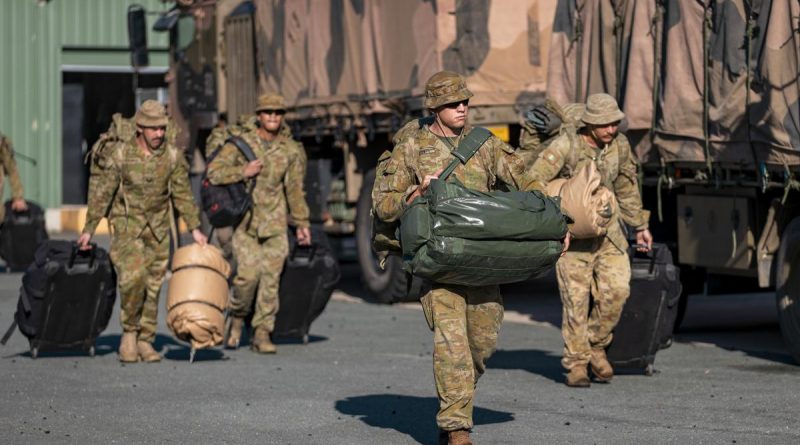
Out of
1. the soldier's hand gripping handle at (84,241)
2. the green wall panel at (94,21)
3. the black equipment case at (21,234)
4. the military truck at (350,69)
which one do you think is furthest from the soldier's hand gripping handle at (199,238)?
the green wall panel at (94,21)

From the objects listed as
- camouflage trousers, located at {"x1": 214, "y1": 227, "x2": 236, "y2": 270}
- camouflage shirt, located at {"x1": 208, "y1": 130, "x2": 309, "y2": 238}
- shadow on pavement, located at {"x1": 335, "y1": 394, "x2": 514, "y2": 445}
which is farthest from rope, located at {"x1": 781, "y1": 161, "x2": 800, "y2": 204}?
camouflage trousers, located at {"x1": 214, "y1": 227, "x2": 236, "y2": 270}

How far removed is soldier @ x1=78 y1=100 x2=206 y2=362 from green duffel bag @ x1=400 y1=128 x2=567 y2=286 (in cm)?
461

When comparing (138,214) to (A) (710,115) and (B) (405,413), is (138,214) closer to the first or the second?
(B) (405,413)

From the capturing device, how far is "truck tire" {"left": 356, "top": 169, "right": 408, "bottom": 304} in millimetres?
17828

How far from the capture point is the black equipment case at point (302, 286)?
13.8 metres

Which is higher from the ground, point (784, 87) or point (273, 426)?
point (784, 87)

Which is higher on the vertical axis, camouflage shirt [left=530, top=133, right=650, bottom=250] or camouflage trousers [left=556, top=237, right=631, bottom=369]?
camouflage shirt [left=530, top=133, right=650, bottom=250]

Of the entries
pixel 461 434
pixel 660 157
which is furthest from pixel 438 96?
pixel 660 157

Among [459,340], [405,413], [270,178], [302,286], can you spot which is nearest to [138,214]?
[270,178]

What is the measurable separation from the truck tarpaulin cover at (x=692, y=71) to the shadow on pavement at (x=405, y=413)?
316cm

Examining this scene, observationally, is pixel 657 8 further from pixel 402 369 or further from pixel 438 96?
pixel 438 96

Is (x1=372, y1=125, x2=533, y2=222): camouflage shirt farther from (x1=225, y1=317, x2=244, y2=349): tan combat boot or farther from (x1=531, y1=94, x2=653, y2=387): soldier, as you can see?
(x1=225, y1=317, x2=244, y2=349): tan combat boot

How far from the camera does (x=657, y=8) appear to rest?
45.8 ft

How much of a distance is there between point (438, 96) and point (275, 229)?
4.89 metres
